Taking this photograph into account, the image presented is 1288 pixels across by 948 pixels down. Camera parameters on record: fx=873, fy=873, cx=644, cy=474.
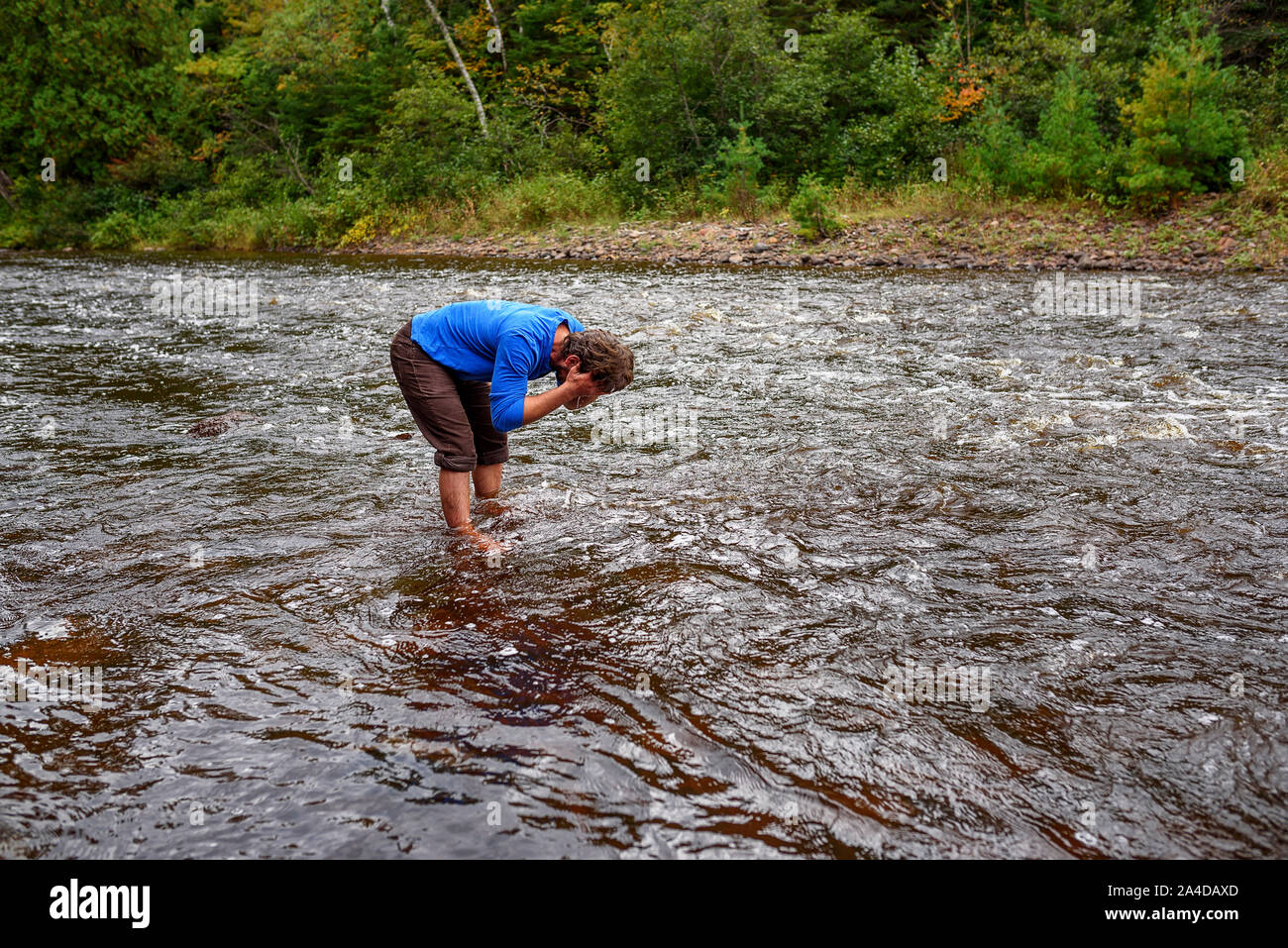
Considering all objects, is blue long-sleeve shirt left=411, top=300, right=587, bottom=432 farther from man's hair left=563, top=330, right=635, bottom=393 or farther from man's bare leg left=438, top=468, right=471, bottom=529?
man's bare leg left=438, top=468, right=471, bottom=529

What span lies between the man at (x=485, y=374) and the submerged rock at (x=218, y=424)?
3.17m

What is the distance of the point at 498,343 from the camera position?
14.9 ft

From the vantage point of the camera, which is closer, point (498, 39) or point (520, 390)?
point (520, 390)

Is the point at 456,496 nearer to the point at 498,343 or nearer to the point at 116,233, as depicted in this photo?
the point at 498,343

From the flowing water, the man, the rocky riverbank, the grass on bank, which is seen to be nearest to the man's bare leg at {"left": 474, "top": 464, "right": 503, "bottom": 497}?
the man

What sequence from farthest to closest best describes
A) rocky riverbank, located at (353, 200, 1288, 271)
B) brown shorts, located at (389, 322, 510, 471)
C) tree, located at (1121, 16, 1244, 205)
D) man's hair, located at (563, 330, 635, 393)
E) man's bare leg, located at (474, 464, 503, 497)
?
1. tree, located at (1121, 16, 1244, 205)
2. rocky riverbank, located at (353, 200, 1288, 271)
3. man's bare leg, located at (474, 464, 503, 497)
4. brown shorts, located at (389, 322, 510, 471)
5. man's hair, located at (563, 330, 635, 393)

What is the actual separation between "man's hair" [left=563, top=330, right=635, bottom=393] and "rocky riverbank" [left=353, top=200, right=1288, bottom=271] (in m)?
14.1

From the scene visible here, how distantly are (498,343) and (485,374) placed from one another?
57cm

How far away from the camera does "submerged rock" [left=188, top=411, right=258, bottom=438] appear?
7.54m

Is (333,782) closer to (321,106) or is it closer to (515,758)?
(515,758)

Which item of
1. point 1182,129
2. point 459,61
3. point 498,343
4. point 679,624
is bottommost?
point 679,624

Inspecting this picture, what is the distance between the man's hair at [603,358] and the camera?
425 cm

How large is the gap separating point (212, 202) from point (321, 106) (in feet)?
20.0

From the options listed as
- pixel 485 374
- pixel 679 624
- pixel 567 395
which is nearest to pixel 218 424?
pixel 485 374
